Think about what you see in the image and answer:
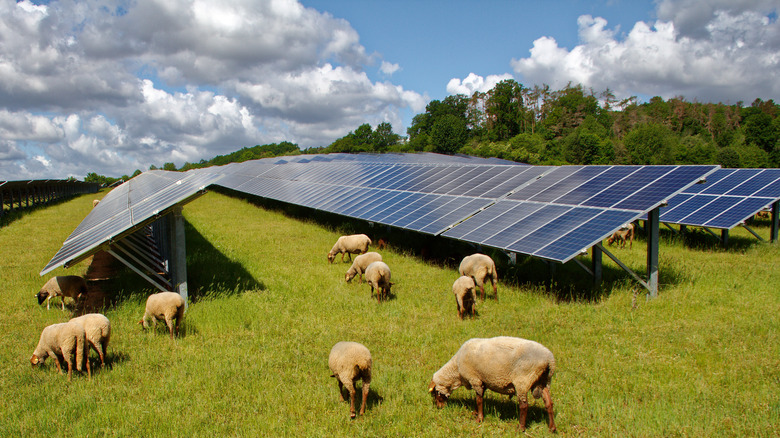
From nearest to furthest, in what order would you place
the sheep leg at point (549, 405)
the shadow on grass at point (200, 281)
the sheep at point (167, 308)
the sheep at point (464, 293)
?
the sheep leg at point (549, 405)
the sheep at point (167, 308)
the sheep at point (464, 293)
the shadow on grass at point (200, 281)

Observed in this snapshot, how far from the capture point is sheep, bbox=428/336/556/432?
5.88 m

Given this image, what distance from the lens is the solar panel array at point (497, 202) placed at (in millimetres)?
11961

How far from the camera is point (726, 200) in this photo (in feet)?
72.9

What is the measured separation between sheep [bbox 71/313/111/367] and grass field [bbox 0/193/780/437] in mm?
343

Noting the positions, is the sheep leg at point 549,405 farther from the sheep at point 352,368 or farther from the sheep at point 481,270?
the sheep at point 481,270

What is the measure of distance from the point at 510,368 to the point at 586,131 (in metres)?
77.2

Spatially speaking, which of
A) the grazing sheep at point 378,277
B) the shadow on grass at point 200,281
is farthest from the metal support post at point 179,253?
the grazing sheep at point 378,277

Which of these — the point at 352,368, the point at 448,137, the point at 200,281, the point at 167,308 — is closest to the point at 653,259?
the point at 352,368

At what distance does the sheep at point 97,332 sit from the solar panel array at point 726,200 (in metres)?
20.8

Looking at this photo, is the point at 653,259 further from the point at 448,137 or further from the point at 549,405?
the point at 448,137

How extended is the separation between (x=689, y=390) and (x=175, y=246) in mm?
11095

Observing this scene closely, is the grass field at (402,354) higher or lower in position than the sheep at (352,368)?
lower

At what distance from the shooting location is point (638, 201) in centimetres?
1270

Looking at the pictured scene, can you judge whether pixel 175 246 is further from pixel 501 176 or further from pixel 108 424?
pixel 501 176
